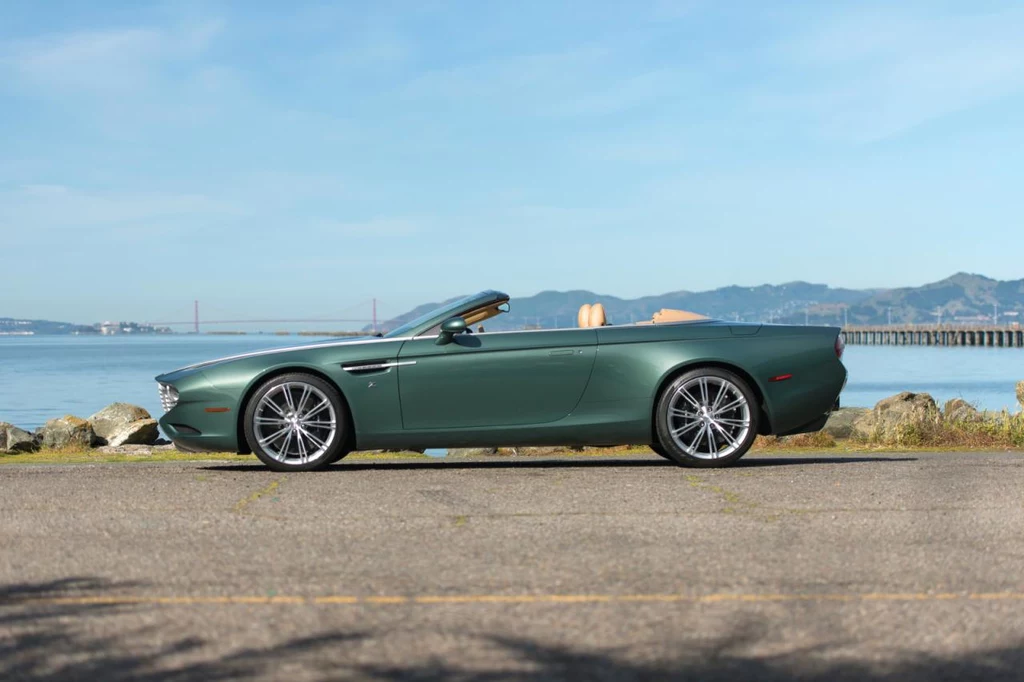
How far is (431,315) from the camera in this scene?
9.68 m

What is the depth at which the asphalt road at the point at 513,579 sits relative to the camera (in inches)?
146

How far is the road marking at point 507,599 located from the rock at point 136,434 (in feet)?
63.4

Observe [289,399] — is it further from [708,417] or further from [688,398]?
[708,417]

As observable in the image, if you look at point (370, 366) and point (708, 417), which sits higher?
point (370, 366)

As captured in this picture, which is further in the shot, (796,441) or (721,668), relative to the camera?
(796,441)

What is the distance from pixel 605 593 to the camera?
4.63 metres

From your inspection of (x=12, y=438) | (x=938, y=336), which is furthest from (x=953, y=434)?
(x=938, y=336)

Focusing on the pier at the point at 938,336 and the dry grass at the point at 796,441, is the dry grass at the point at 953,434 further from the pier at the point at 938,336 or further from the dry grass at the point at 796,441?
the pier at the point at 938,336

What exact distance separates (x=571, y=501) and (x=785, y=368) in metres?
2.95

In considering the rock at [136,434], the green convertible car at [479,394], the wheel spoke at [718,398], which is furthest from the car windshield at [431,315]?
the rock at [136,434]

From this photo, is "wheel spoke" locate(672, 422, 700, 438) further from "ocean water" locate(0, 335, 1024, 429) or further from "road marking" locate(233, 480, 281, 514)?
"ocean water" locate(0, 335, 1024, 429)

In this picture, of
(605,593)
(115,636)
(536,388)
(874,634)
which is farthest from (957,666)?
(536,388)

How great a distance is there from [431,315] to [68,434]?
14.7 meters

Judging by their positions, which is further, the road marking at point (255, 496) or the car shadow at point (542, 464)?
the car shadow at point (542, 464)
